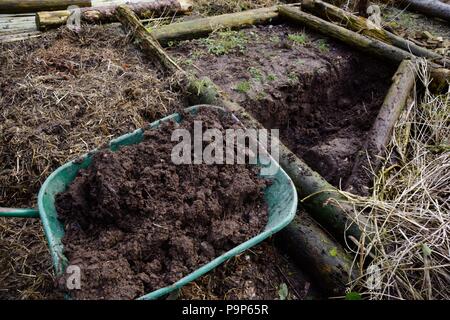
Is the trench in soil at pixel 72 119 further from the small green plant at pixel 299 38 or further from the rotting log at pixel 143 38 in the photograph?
the small green plant at pixel 299 38

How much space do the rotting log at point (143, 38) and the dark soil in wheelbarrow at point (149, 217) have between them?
151 centimetres

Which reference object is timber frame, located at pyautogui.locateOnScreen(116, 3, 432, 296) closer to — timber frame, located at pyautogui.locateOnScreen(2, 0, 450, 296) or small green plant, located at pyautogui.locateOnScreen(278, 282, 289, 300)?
timber frame, located at pyautogui.locateOnScreen(2, 0, 450, 296)

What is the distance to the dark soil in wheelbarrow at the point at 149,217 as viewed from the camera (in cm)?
221

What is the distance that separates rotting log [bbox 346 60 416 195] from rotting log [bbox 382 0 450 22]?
218 cm

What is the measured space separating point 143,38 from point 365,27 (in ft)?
8.10

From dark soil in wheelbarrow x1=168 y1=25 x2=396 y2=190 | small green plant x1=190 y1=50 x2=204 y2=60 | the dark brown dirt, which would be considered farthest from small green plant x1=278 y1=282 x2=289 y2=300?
small green plant x1=190 y1=50 x2=204 y2=60

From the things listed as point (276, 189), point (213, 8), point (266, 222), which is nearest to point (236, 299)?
point (266, 222)

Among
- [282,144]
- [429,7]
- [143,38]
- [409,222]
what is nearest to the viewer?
[409,222]

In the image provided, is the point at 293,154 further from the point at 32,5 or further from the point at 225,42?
the point at 32,5

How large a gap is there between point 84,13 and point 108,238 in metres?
3.32

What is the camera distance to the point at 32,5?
4898 millimetres

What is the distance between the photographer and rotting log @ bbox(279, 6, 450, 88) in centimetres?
417

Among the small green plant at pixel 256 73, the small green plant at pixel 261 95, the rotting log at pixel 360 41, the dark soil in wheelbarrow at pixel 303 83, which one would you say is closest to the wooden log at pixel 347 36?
the rotting log at pixel 360 41

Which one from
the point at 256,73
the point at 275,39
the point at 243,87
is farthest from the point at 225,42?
the point at 243,87
